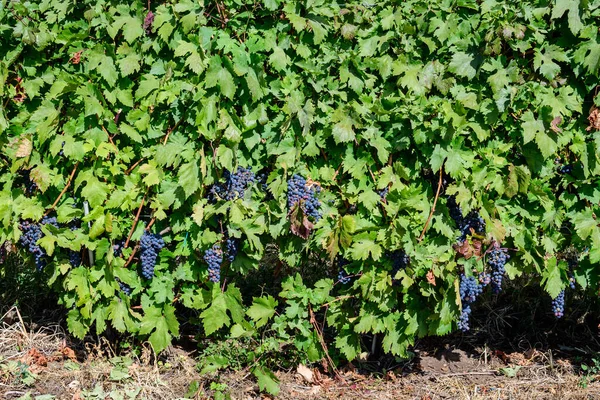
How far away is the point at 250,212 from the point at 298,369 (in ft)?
3.63

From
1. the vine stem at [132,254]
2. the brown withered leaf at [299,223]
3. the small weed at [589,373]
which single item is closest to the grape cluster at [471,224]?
the brown withered leaf at [299,223]

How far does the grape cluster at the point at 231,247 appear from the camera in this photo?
14.7ft

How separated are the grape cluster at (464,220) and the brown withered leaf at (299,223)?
0.88m

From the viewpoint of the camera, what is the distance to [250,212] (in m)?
4.44

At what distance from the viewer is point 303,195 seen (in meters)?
4.35

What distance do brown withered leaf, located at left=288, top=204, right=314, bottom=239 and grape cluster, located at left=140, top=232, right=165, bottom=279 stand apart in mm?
824

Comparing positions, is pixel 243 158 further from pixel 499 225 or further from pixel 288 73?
pixel 499 225

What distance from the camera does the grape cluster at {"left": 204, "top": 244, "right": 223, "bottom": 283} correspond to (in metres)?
4.46

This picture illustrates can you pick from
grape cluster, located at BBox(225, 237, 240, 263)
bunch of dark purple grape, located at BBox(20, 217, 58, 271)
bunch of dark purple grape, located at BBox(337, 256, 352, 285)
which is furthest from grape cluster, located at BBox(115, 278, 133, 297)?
bunch of dark purple grape, located at BBox(337, 256, 352, 285)

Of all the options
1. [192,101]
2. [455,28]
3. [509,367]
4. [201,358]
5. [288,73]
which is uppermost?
[455,28]

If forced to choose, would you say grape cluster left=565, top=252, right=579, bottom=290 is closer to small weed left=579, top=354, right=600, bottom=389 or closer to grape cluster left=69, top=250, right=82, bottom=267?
small weed left=579, top=354, right=600, bottom=389

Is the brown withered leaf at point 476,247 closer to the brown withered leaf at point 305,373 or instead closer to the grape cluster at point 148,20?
the brown withered leaf at point 305,373

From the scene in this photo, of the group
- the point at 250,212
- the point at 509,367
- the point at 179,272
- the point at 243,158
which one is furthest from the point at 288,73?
the point at 509,367

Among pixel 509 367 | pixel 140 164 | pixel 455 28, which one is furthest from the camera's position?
pixel 509 367
